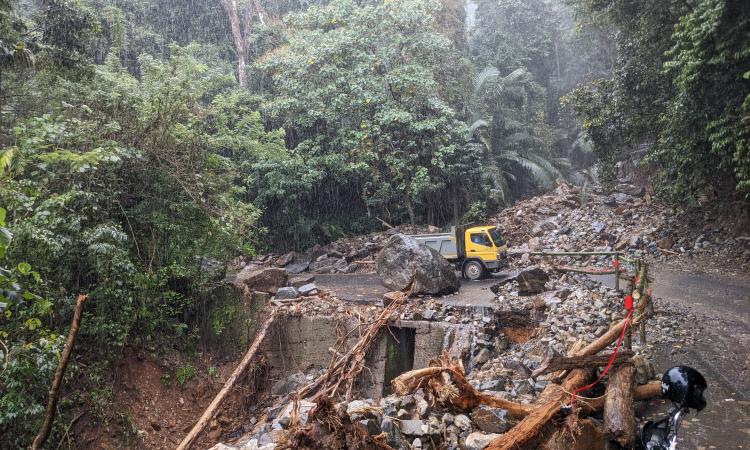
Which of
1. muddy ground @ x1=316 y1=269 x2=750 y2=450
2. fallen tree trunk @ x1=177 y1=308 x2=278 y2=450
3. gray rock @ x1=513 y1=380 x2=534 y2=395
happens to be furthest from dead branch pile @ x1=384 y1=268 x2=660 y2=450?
fallen tree trunk @ x1=177 y1=308 x2=278 y2=450

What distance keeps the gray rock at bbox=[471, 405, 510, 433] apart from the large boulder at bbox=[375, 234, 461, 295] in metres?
7.36

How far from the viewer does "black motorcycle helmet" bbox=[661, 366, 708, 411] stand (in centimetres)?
331

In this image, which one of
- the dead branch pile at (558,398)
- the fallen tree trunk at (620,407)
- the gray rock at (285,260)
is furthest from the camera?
the gray rock at (285,260)

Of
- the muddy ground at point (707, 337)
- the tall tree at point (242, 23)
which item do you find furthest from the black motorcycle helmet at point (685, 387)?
the tall tree at point (242, 23)

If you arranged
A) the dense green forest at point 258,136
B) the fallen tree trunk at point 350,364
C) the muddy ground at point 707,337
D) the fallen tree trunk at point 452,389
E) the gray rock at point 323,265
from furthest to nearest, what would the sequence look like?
the gray rock at point 323,265 → the fallen tree trunk at point 350,364 → the dense green forest at point 258,136 → the fallen tree trunk at point 452,389 → the muddy ground at point 707,337

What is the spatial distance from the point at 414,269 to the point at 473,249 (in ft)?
10.6

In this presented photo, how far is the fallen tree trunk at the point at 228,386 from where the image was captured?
8984mm

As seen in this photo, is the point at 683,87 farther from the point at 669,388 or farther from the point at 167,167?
the point at 167,167

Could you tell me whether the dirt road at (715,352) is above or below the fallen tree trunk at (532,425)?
below

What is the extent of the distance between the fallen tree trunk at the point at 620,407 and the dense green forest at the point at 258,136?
16.0 ft

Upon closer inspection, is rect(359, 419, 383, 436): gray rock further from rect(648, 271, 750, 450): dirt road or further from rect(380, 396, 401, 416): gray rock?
rect(648, 271, 750, 450): dirt road

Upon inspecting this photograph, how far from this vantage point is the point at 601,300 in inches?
→ 383

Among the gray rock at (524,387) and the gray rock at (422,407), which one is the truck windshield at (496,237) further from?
the gray rock at (422,407)

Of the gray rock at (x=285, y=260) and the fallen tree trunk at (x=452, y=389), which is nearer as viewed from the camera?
the fallen tree trunk at (x=452, y=389)
